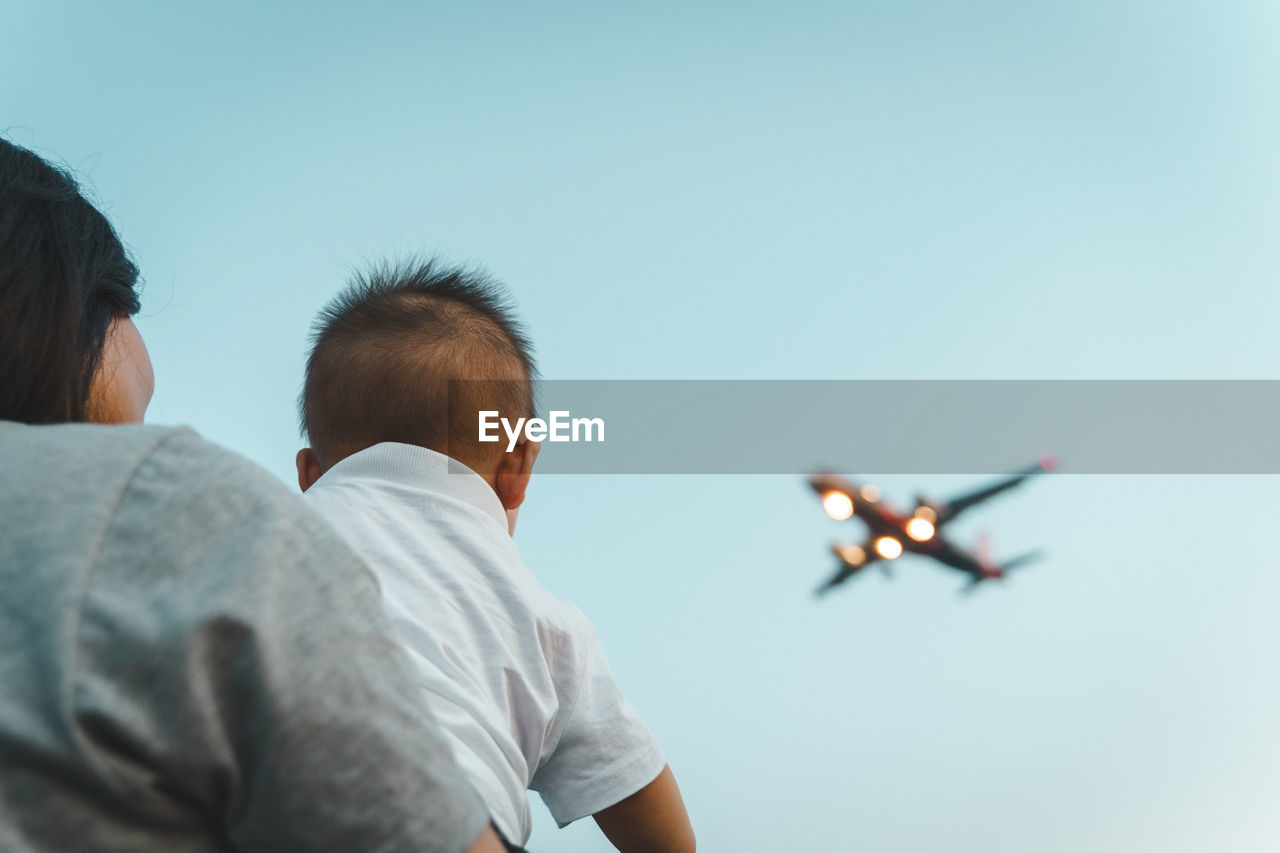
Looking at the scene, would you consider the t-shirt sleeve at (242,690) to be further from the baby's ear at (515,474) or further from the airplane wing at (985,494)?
the airplane wing at (985,494)

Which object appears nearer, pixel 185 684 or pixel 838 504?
pixel 185 684

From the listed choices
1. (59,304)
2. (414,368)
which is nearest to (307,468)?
(414,368)

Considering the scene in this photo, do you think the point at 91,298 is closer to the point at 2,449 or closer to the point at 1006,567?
the point at 2,449

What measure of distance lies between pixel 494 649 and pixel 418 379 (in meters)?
0.57

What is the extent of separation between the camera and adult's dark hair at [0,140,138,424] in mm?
586

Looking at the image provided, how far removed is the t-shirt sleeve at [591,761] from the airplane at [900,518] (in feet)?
37.7

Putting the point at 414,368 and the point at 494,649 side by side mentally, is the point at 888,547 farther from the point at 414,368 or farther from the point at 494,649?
the point at 494,649

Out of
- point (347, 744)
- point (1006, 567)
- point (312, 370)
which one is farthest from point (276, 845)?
point (1006, 567)

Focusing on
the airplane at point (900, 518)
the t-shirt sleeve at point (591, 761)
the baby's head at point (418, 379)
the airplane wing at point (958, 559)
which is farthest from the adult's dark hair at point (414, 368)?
the airplane wing at point (958, 559)

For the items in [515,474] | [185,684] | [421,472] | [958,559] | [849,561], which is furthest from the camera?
[849,561]

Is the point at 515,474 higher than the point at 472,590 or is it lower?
higher

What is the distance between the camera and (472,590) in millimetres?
993

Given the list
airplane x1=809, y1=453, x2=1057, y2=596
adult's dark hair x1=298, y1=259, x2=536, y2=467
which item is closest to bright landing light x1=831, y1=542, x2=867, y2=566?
airplane x1=809, y1=453, x2=1057, y2=596

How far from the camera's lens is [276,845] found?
412 mm
